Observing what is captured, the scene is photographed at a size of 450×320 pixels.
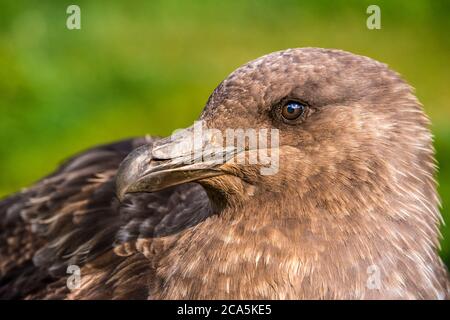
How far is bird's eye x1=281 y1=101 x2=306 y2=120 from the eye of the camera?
3484mm

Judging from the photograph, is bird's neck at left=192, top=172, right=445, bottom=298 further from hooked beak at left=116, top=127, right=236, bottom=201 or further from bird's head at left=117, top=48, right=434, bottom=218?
hooked beak at left=116, top=127, right=236, bottom=201

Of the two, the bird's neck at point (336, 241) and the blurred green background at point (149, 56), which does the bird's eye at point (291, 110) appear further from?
the blurred green background at point (149, 56)

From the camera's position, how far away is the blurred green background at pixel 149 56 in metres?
7.49

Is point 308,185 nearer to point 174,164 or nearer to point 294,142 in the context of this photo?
point 294,142

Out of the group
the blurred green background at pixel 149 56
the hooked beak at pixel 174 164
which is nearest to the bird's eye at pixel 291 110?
the hooked beak at pixel 174 164

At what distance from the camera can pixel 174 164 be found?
347 centimetres

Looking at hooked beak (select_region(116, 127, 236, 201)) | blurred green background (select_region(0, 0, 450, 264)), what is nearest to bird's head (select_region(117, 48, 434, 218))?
hooked beak (select_region(116, 127, 236, 201))

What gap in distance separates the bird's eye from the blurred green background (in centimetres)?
371

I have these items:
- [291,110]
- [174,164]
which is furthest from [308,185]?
[174,164]

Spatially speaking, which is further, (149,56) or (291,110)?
(149,56)

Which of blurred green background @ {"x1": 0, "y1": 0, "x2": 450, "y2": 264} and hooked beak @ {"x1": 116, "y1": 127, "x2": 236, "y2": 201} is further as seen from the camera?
blurred green background @ {"x1": 0, "y1": 0, "x2": 450, "y2": 264}

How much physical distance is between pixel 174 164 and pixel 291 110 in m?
0.45

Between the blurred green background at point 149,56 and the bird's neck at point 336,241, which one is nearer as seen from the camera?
the bird's neck at point 336,241

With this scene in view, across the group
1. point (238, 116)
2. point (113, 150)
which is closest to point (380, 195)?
point (238, 116)
